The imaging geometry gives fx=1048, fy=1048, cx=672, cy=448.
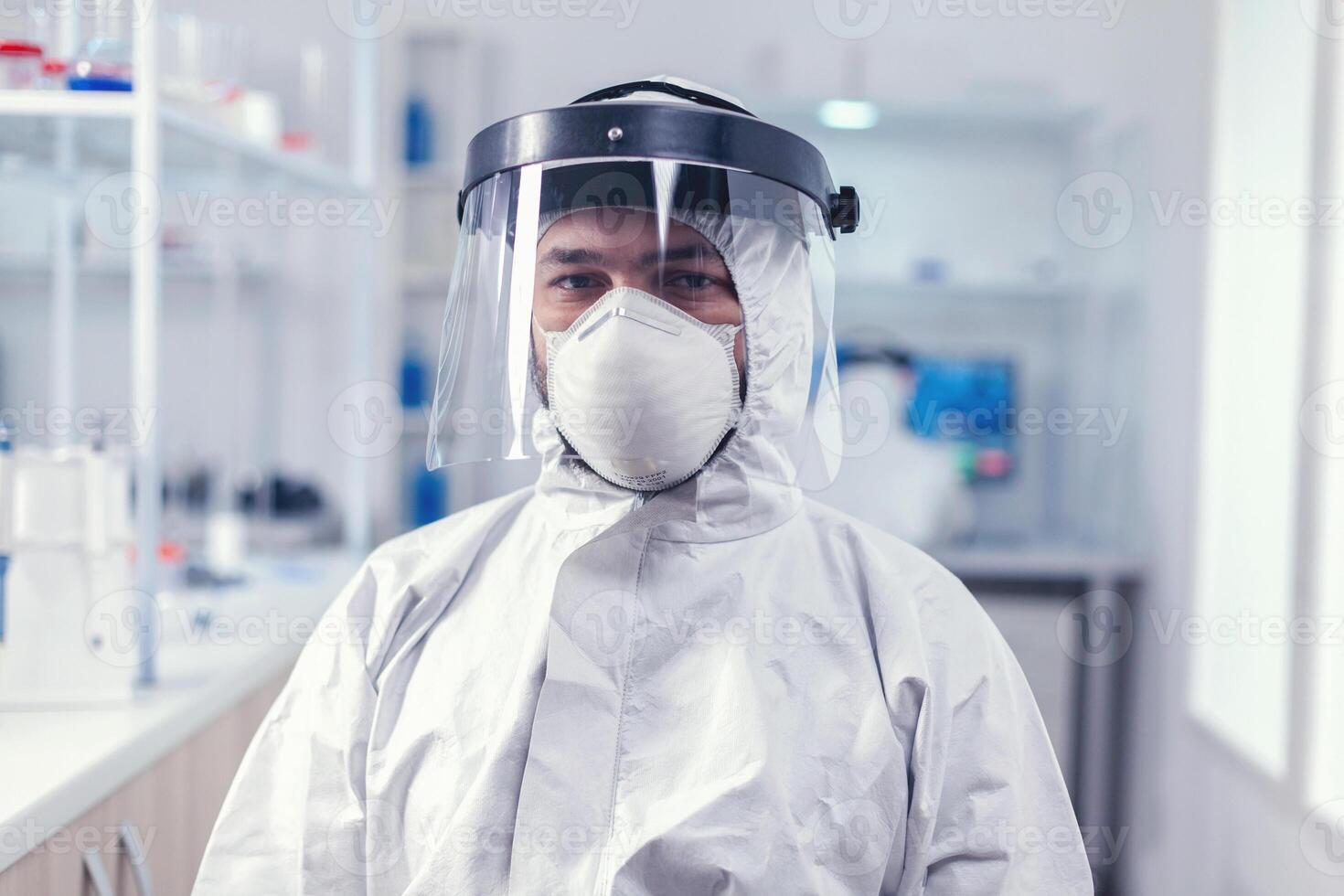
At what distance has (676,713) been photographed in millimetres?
984

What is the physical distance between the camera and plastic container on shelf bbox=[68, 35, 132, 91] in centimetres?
147

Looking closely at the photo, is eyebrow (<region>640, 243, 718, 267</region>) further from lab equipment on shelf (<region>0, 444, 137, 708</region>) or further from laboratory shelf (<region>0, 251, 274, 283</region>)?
laboratory shelf (<region>0, 251, 274, 283</region>)

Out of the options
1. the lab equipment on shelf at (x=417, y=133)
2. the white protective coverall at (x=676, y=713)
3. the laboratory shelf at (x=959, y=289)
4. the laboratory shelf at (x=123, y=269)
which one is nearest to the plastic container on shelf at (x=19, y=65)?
the white protective coverall at (x=676, y=713)

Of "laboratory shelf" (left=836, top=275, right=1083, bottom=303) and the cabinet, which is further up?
"laboratory shelf" (left=836, top=275, right=1083, bottom=303)

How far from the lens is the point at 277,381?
127 inches

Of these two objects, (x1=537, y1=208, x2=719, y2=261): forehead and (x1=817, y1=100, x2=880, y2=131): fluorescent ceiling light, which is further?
(x1=817, y1=100, x2=880, y2=131): fluorescent ceiling light

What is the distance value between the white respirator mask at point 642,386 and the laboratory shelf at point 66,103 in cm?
82

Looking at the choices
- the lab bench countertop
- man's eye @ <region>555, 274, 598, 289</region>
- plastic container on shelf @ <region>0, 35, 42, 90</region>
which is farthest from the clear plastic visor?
plastic container on shelf @ <region>0, 35, 42, 90</region>

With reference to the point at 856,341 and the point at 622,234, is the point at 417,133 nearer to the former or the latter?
the point at 856,341

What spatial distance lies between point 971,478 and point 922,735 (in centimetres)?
234

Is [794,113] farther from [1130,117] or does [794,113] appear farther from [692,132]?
[692,132]

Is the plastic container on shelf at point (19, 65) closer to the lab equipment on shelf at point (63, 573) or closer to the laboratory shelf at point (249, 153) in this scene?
the laboratory shelf at point (249, 153)

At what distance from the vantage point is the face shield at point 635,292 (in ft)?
3.17

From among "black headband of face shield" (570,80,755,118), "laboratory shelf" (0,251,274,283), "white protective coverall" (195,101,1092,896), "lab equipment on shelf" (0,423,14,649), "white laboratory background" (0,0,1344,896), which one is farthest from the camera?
"laboratory shelf" (0,251,274,283)
